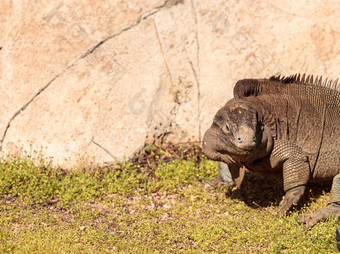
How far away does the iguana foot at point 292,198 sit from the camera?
6480mm

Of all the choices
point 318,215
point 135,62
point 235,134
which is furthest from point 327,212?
point 135,62

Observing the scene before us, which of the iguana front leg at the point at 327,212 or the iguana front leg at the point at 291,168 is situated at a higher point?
the iguana front leg at the point at 291,168

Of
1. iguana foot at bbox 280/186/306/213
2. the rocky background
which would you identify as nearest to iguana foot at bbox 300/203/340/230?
iguana foot at bbox 280/186/306/213

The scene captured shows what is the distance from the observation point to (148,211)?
6965 mm

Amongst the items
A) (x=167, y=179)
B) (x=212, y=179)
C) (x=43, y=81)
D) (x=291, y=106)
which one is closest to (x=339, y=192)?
(x=291, y=106)

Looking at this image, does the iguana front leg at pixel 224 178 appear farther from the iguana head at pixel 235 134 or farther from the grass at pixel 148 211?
the iguana head at pixel 235 134

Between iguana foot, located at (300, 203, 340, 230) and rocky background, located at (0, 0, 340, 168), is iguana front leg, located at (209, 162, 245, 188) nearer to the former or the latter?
rocky background, located at (0, 0, 340, 168)

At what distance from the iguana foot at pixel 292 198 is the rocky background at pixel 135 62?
2.56m

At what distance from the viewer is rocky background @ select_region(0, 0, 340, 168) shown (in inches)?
331

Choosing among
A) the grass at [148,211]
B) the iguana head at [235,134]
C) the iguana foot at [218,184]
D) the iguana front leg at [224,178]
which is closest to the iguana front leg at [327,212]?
the grass at [148,211]

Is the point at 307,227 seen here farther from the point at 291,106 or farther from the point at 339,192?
the point at 291,106

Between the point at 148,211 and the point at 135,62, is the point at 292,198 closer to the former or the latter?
the point at 148,211

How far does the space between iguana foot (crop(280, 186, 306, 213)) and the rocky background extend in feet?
8.40

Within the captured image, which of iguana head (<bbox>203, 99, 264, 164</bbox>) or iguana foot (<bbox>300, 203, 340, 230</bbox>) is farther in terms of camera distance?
iguana foot (<bbox>300, 203, 340, 230</bbox>)
